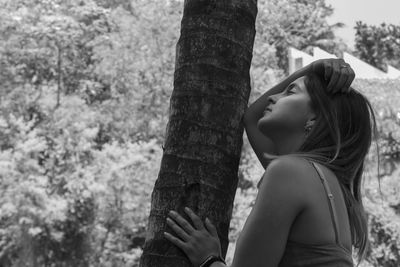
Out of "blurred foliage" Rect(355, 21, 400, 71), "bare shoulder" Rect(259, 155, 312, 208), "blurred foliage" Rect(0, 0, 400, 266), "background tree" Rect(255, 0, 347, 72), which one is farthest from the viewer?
"blurred foliage" Rect(355, 21, 400, 71)

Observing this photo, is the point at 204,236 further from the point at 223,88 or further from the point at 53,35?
the point at 53,35

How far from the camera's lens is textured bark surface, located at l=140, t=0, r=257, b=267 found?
6.61 ft

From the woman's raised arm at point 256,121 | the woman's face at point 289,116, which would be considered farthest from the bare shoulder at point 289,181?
the woman's raised arm at point 256,121

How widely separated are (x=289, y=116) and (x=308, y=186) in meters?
0.25

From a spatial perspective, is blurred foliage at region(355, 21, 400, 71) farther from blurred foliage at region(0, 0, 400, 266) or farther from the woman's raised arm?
the woman's raised arm

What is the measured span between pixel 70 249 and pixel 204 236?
13.3 meters

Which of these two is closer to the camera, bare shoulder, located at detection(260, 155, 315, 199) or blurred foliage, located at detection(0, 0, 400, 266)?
bare shoulder, located at detection(260, 155, 315, 199)

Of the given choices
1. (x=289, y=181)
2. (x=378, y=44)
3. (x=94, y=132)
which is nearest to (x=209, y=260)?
(x=289, y=181)

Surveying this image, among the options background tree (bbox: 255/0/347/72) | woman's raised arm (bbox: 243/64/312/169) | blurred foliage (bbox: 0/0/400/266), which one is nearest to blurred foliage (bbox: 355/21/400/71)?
background tree (bbox: 255/0/347/72)

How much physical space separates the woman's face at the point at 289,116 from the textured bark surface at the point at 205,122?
16 centimetres

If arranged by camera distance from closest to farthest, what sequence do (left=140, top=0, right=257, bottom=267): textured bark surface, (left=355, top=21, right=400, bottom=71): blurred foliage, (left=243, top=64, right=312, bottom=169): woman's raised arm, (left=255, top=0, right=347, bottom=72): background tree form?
(left=140, top=0, right=257, bottom=267): textured bark surface, (left=243, top=64, right=312, bottom=169): woman's raised arm, (left=255, top=0, right=347, bottom=72): background tree, (left=355, top=21, right=400, bottom=71): blurred foliage

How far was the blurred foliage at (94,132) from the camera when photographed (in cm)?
1423

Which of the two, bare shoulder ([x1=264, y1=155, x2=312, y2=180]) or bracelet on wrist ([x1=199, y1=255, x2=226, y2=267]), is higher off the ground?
bare shoulder ([x1=264, y1=155, x2=312, y2=180])

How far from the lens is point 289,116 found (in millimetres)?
1936
